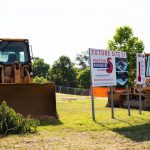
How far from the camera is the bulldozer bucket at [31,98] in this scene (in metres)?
12.3

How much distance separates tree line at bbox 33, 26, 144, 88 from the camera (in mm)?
47872

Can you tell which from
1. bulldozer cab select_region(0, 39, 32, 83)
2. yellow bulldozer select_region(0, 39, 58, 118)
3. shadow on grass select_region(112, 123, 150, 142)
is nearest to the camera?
shadow on grass select_region(112, 123, 150, 142)

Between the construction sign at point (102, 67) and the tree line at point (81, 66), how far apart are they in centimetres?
2050

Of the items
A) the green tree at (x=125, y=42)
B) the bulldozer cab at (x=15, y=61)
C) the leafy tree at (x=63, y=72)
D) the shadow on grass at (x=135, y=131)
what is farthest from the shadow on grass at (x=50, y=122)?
the leafy tree at (x=63, y=72)

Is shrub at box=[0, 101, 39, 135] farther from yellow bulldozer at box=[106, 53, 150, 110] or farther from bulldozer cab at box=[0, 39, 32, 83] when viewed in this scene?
yellow bulldozer at box=[106, 53, 150, 110]

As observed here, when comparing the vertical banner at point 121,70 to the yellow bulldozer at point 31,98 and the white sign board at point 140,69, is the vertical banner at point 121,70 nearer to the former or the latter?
the white sign board at point 140,69

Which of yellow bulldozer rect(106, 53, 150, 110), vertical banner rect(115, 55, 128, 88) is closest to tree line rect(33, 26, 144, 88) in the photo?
yellow bulldozer rect(106, 53, 150, 110)

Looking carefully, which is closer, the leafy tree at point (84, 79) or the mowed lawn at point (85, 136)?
the mowed lawn at point (85, 136)

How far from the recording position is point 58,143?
9.05 m

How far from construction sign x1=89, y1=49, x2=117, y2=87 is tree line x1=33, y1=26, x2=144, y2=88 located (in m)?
20.5

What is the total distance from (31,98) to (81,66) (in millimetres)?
100829

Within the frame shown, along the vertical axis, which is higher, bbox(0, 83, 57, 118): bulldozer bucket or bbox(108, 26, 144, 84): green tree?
bbox(108, 26, 144, 84): green tree

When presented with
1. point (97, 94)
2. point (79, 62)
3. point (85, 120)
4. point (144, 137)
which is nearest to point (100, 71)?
point (85, 120)

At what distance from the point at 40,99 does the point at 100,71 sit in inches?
80.2
